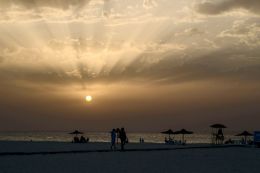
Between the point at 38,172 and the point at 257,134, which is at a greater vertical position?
the point at 257,134

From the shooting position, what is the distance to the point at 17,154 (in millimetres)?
29875

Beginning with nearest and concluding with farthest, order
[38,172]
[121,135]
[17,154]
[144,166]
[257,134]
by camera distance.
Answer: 1. [38,172]
2. [144,166]
3. [17,154]
4. [121,135]
5. [257,134]

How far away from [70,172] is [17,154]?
11831mm

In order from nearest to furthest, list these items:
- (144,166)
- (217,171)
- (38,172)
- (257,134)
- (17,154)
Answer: (38,172) < (217,171) < (144,166) < (17,154) < (257,134)

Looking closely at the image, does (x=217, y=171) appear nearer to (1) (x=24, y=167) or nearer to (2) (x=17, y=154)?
(1) (x=24, y=167)

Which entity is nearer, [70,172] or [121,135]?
[70,172]

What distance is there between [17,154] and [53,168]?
995cm

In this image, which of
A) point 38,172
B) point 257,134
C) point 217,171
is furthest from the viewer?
point 257,134

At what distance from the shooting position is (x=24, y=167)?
69.3ft

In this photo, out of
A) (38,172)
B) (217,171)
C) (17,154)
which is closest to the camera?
(38,172)

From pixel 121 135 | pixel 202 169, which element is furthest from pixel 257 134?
pixel 202 169

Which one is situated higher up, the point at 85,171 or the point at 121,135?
the point at 121,135

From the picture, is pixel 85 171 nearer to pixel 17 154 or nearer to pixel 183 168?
pixel 183 168

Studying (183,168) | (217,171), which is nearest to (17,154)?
(183,168)
